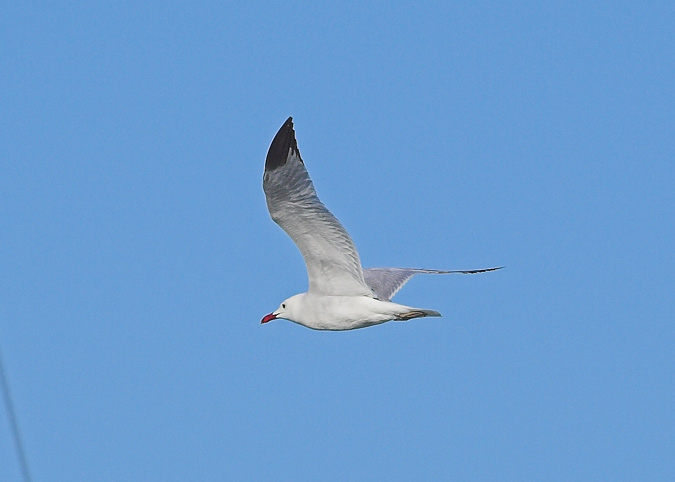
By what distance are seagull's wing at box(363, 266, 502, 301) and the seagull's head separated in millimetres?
1160

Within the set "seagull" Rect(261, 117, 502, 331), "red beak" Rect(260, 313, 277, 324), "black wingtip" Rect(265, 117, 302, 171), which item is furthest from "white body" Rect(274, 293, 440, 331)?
"black wingtip" Rect(265, 117, 302, 171)

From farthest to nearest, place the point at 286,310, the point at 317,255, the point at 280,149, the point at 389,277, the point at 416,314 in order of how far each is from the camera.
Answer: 1. the point at 389,277
2. the point at 286,310
3. the point at 317,255
4. the point at 416,314
5. the point at 280,149

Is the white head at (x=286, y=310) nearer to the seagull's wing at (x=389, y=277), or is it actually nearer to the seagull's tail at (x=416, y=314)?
the seagull's wing at (x=389, y=277)

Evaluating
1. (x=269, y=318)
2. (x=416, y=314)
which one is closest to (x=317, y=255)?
(x=416, y=314)

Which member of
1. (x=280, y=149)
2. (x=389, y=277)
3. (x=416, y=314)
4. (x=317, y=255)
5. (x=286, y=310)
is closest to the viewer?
(x=280, y=149)

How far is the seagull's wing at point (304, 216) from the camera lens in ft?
31.6

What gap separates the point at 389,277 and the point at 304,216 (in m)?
3.16

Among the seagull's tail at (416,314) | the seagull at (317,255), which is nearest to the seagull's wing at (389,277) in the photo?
the seagull at (317,255)

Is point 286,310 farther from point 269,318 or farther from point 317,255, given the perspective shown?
point 317,255

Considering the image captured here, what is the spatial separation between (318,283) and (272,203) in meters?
1.48

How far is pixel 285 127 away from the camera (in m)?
9.83

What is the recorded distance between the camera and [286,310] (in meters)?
11.6

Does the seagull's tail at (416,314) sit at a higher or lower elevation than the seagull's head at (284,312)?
lower

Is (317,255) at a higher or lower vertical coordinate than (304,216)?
lower
